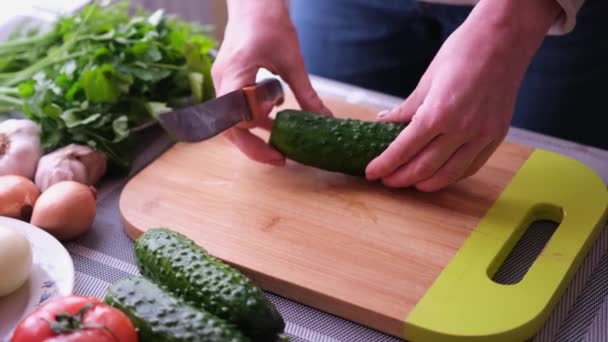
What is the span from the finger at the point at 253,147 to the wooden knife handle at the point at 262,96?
0.04 m

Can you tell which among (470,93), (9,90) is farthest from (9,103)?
(470,93)

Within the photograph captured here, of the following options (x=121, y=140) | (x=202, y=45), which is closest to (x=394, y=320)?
(x=121, y=140)

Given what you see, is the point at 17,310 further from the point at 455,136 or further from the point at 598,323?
the point at 598,323

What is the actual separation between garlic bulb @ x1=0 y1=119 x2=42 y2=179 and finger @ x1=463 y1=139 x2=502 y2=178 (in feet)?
2.62

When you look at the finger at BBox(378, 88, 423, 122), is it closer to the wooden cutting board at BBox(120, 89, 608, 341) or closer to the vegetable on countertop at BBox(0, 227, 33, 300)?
the wooden cutting board at BBox(120, 89, 608, 341)

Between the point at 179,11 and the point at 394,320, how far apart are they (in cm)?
187

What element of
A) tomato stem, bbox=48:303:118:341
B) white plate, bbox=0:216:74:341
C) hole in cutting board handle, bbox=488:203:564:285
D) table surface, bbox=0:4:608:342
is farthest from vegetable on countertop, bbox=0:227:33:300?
hole in cutting board handle, bbox=488:203:564:285

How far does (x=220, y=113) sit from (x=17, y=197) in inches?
15.0

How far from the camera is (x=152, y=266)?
1.26 m

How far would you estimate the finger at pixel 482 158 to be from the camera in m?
1.47

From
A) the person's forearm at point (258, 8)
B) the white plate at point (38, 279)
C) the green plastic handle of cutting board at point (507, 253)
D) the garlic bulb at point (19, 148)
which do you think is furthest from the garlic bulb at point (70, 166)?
the green plastic handle of cutting board at point (507, 253)

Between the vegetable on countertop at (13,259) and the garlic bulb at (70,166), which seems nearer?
the vegetable on countertop at (13,259)

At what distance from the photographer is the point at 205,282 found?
119 cm

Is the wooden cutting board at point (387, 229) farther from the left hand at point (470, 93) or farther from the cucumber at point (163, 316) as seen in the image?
the cucumber at point (163, 316)
